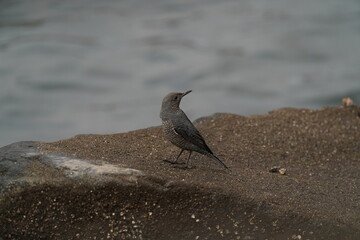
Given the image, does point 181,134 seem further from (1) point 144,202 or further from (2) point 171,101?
(1) point 144,202

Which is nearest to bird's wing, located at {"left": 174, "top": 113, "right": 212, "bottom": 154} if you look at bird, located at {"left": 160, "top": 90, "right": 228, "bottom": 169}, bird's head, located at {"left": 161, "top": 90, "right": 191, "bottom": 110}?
bird, located at {"left": 160, "top": 90, "right": 228, "bottom": 169}

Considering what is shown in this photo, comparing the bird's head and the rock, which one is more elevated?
the bird's head

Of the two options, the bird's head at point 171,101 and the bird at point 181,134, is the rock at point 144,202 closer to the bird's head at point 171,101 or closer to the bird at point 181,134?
the bird at point 181,134

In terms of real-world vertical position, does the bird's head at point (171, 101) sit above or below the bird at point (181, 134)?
above

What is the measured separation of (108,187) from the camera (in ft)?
16.0

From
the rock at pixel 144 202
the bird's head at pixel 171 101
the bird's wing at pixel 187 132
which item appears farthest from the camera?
the bird's head at pixel 171 101

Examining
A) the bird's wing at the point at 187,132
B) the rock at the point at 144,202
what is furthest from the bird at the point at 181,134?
the rock at the point at 144,202

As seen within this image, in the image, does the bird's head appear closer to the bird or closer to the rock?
the bird

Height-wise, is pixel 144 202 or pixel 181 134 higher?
pixel 181 134

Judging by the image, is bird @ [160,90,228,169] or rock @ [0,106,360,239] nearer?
rock @ [0,106,360,239]

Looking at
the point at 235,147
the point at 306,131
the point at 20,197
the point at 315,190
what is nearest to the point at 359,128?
the point at 306,131

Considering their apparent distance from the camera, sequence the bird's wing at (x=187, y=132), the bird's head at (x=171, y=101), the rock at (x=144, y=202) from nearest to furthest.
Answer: the rock at (x=144, y=202)
the bird's wing at (x=187, y=132)
the bird's head at (x=171, y=101)

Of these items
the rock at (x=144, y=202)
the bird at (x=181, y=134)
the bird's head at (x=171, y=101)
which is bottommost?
the rock at (x=144, y=202)

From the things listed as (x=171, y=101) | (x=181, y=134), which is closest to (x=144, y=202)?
(x=181, y=134)
